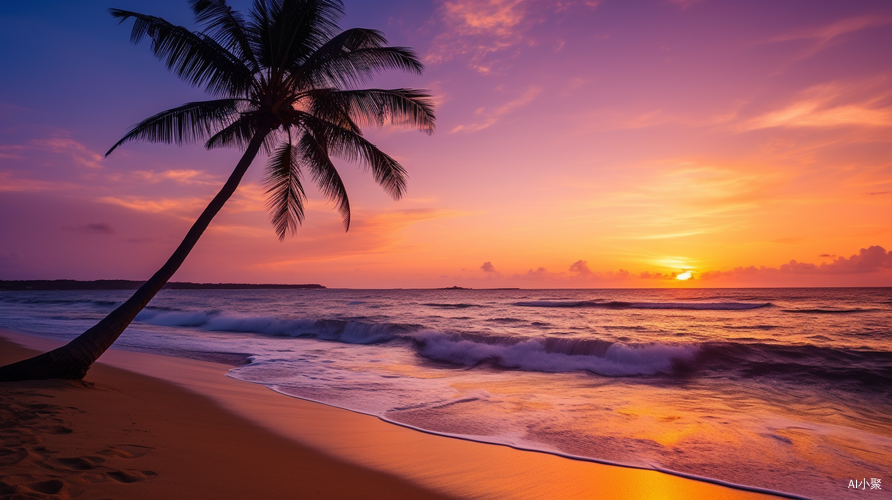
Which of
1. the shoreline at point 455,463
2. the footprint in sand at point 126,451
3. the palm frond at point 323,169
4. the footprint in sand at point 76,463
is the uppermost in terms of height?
the palm frond at point 323,169

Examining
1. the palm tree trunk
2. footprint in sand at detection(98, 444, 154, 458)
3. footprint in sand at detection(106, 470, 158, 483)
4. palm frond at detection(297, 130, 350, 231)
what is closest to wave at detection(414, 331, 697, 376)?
palm frond at detection(297, 130, 350, 231)

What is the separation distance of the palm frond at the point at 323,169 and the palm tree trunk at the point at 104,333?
4.98 ft

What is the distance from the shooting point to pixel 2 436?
3.66 metres

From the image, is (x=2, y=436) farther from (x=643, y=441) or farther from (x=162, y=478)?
(x=643, y=441)

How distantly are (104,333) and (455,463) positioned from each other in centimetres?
545

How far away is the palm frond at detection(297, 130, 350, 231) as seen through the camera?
9.29 meters

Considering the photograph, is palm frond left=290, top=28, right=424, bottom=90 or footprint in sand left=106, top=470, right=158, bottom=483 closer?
footprint in sand left=106, top=470, right=158, bottom=483

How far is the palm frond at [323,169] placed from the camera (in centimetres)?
929

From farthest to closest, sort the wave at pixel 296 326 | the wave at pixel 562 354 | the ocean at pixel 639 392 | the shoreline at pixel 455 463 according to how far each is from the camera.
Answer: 1. the wave at pixel 296 326
2. the wave at pixel 562 354
3. the ocean at pixel 639 392
4. the shoreline at pixel 455 463

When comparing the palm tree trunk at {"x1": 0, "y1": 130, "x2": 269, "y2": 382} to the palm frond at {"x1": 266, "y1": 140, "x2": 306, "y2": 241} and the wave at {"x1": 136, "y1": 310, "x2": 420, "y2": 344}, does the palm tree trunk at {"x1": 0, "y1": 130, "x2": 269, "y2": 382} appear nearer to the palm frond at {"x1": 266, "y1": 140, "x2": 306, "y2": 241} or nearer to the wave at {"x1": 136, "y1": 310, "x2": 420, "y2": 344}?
the palm frond at {"x1": 266, "y1": 140, "x2": 306, "y2": 241}

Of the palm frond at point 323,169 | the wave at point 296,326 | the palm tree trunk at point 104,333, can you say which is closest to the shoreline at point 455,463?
the palm tree trunk at point 104,333

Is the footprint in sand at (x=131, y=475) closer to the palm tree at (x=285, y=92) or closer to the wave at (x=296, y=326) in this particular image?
the palm tree at (x=285, y=92)

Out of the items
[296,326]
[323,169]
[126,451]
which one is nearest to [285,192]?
[323,169]

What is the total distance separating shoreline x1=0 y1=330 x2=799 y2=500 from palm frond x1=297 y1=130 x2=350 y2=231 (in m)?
4.42
